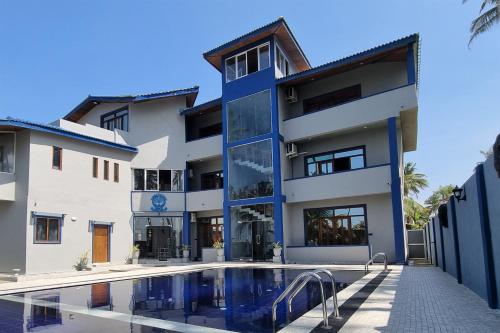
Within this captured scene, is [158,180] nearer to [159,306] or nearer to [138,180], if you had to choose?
[138,180]

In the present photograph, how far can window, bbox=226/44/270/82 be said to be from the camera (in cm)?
2195

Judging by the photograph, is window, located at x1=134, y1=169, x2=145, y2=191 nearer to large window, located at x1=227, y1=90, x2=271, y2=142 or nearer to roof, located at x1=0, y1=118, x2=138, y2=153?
roof, located at x1=0, y1=118, x2=138, y2=153

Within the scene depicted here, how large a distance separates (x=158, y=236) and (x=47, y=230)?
6943 millimetres

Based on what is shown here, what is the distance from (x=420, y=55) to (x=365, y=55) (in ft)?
9.02

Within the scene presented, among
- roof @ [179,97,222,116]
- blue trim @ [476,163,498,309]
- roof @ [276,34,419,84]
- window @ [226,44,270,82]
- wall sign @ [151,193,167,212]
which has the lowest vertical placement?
blue trim @ [476,163,498,309]

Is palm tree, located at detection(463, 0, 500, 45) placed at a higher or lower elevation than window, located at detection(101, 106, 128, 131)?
higher

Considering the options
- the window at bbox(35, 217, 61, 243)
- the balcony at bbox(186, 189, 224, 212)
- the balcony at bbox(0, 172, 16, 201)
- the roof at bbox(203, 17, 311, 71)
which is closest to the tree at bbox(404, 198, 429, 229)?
the roof at bbox(203, 17, 311, 71)

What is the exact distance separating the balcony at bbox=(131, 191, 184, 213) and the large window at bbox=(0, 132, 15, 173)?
6621 mm

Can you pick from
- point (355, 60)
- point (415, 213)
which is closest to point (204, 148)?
point (355, 60)

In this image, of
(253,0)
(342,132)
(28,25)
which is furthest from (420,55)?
(28,25)

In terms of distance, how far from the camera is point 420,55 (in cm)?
1916

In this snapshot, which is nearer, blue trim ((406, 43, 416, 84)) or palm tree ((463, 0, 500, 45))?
palm tree ((463, 0, 500, 45))

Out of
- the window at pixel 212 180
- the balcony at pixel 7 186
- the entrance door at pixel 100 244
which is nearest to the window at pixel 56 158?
the balcony at pixel 7 186

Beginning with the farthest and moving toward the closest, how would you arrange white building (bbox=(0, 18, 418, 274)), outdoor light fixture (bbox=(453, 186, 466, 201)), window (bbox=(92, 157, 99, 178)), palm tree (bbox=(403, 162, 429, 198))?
palm tree (bbox=(403, 162, 429, 198)) → window (bbox=(92, 157, 99, 178)) → white building (bbox=(0, 18, 418, 274)) → outdoor light fixture (bbox=(453, 186, 466, 201))
